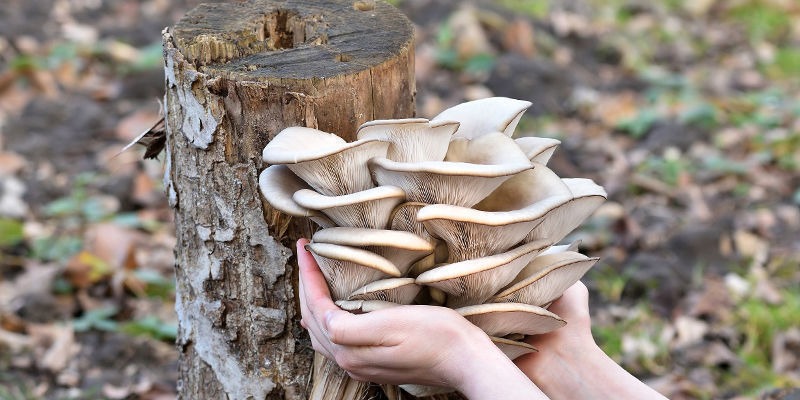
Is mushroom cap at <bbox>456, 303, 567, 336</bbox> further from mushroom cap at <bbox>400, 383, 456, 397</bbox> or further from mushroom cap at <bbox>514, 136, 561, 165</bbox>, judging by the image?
mushroom cap at <bbox>514, 136, 561, 165</bbox>

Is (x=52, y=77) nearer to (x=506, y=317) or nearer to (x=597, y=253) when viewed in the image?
(x=597, y=253)

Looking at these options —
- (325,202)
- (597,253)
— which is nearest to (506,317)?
(325,202)

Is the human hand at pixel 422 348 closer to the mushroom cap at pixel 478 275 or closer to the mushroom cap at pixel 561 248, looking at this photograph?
the mushroom cap at pixel 478 275

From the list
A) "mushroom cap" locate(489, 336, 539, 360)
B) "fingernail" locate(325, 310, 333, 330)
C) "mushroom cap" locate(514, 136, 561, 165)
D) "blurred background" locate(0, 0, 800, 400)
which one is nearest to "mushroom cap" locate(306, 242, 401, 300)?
"fingernail" locate(325, 310, 333, 330)

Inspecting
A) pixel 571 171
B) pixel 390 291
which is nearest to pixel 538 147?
pixel 390 291

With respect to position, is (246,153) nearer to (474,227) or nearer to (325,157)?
(325,157)
